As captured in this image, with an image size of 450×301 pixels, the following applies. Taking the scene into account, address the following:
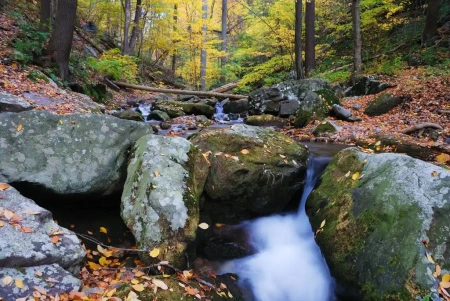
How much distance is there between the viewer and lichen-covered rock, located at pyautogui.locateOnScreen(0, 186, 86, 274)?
2645mm

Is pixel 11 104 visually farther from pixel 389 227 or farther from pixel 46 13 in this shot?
pixel 46 13

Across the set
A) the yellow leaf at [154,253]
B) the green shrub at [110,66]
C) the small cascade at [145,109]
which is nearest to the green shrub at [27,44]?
the green shrub at [110,66]

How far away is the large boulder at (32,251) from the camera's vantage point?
8.41ft

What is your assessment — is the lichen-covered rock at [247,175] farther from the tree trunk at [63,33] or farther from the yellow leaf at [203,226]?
the tree trunk at [63,33]

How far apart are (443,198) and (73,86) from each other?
384 inches

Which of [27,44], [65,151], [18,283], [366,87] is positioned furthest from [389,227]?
[27,44]

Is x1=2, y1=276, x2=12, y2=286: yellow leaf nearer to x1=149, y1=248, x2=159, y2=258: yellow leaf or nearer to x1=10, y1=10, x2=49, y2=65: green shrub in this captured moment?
x1=149, y1=248, x2=159, y2=258: yellow leaf

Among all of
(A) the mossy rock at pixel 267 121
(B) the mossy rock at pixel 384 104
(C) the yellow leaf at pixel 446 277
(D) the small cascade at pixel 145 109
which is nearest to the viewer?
(C) the yellow leaf at pixel 446 277

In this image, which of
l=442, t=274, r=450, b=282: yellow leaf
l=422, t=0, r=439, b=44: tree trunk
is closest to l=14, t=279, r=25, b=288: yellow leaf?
l=442, t=274, r=450, b=282: yellow leaf

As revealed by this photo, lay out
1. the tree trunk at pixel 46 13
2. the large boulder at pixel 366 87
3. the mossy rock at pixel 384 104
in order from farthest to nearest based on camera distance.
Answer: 1. the tree trunk at pixel 46 13
2. the large boulder at pixel 366 87
3. the mossy rock at pixel 384 104

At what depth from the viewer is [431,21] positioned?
41.5 feet

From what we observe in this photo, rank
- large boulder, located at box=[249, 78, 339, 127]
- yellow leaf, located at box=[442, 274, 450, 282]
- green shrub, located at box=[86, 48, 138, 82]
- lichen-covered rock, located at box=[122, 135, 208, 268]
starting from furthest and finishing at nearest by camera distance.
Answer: green shrub, located at box=[86, 48, 138, 82] → large boulder, located at box=[249, 78, 339, 127] → lichen-covered rock, located at box=[122, 135, 208, 268] → yellow leaf, located at box=[442, 274, 450, 282]

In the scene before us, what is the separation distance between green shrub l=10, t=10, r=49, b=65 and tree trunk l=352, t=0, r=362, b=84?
10071mm

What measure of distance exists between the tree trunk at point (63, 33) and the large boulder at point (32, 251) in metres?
7.67
